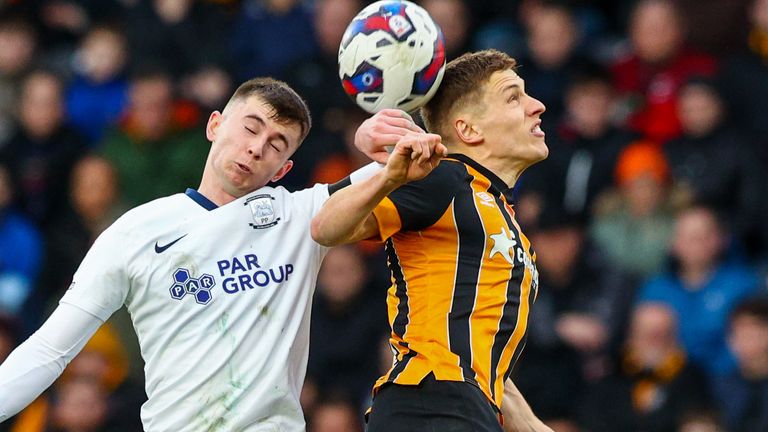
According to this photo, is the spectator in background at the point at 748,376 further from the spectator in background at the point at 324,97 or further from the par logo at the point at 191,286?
the par logo at the point at 191,286

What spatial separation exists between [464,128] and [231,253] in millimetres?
1075

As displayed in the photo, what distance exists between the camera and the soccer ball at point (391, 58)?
530 centimetres

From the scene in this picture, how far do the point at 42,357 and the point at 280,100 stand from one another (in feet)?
4.63

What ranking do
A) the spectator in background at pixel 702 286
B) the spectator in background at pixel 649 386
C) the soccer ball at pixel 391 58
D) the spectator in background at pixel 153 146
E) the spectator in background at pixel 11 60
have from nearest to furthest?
the soccer ball at pixel 391 58 → the spectator in background at pixel 649 386 → the spectator in background at pixel 702 286 → the spectator in background at pixel 153 146 → the spectator in background at pixel 11 60

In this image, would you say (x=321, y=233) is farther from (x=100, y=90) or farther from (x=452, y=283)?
(x=100, y=90)

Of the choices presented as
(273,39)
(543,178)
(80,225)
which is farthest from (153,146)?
(543,178)

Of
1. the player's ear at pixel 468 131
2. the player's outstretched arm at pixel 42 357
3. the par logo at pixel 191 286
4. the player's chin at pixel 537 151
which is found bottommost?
the player's outstretched arm at pixel 42 357

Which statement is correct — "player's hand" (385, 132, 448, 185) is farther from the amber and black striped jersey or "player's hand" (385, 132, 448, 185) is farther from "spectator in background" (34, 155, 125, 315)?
"spectator in background" (34, 155, 125, 315)

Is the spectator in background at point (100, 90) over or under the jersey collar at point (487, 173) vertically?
under

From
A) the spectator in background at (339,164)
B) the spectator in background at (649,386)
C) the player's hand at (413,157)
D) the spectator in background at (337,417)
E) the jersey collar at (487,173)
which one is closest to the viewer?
the player's hand at (413,157)

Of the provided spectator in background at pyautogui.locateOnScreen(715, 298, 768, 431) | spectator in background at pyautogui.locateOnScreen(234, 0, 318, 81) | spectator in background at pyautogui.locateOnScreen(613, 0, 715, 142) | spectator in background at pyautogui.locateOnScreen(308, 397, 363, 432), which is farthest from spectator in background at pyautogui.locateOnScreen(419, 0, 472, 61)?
spectator in background at pyautogui.locateOnScreen(715, 298, 768, 431)

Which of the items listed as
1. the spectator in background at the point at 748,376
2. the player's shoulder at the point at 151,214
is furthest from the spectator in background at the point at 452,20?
the player's shoulder at the point at 151,214

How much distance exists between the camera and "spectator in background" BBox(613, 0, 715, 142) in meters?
10.2

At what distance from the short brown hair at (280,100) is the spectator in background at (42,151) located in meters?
5.89
